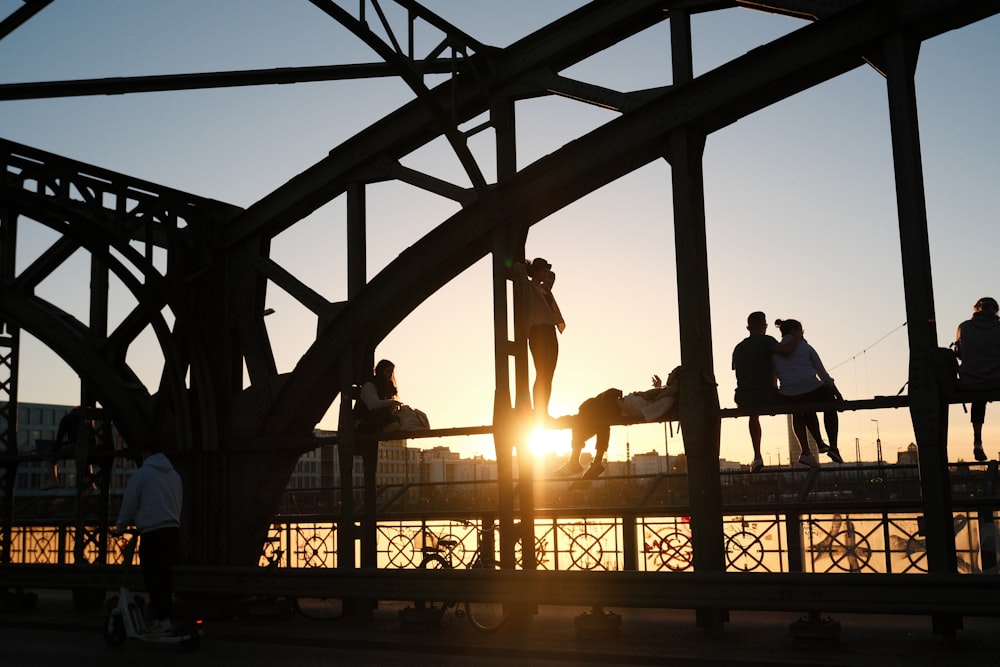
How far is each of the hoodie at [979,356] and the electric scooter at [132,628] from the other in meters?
7.25

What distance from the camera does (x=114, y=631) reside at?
10906mm

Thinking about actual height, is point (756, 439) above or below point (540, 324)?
below

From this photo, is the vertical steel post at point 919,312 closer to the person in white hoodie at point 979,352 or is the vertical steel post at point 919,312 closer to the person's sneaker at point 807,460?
the person in white hoodie at point 979,352

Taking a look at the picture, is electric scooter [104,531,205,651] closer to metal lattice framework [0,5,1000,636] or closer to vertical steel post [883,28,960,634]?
metal lattice framework [0,5,1000,636]

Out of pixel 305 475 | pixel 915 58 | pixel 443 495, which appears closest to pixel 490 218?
pixel 915 58

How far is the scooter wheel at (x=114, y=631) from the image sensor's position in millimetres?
10875

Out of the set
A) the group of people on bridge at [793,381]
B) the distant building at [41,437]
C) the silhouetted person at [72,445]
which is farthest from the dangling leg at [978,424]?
the distant building at [41,437]

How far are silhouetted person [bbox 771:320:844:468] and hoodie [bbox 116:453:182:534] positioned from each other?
20.1 ft

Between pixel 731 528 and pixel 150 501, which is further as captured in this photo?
pixel 731 528

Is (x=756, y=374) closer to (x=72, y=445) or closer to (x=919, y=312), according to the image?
(x=919, y=312)

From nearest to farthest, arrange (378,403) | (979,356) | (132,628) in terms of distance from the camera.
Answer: (979,356)
(132,628)
(378,403)

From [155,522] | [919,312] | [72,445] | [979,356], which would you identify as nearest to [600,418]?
[919,312]

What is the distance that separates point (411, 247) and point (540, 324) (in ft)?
6.08

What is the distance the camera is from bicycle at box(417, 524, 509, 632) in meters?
11.0
